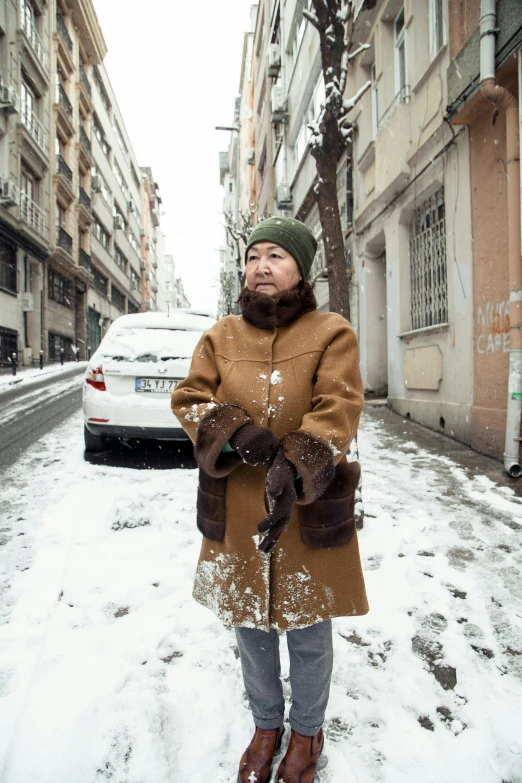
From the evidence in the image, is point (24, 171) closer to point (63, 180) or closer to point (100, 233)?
point (63, 180)

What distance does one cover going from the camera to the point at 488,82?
4977 millimetres

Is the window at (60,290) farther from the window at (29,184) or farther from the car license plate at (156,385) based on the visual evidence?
the car license plate at (156,385)

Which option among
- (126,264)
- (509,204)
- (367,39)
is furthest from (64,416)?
(126,264)

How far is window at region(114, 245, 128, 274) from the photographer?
1719 inches

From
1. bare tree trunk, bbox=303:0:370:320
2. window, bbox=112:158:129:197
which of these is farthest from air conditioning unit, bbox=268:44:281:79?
window, bbox=112:158:129:197

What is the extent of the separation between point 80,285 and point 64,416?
25.9 m

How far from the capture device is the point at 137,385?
4.92m

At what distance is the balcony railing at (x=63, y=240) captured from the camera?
85.7ft

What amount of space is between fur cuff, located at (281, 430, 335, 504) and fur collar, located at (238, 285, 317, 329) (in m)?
0.40

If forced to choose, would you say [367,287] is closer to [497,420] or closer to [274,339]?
[497,420]

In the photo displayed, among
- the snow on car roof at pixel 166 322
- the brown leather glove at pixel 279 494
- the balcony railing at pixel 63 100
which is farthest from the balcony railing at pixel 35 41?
the brown leather glove at pixel 279 494

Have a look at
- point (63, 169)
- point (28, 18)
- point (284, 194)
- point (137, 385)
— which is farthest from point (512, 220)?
point (63, 169)

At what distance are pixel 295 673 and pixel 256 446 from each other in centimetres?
78

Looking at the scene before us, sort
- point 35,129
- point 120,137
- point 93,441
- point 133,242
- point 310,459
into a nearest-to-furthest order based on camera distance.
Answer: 1. point 310,459
2. point 93,441
3. point 35,129
4. point 120,137
5. point 133,242
